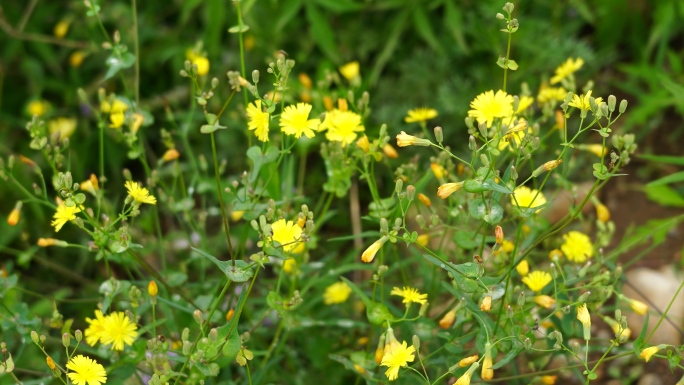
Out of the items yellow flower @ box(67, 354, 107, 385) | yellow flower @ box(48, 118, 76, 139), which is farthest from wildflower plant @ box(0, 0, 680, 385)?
yellow flower @ box(48, 118, 76, 139)

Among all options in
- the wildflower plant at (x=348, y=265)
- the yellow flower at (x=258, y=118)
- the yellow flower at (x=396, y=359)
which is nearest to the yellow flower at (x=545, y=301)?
the wildflower plant at (x=348, y=265)

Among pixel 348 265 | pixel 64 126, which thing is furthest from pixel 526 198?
pixel 64 126

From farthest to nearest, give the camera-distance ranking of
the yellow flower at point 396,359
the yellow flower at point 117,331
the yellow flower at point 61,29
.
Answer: the yellow flower at point 61,29, the yellow flower at point 117,331, the yellow flower at point 396,359

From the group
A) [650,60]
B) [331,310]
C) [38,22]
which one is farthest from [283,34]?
[650,60]

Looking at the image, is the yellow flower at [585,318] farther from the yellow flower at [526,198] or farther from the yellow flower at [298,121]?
the yellow flower at [298,121]

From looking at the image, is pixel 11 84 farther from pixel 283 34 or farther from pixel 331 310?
pixel 331 310

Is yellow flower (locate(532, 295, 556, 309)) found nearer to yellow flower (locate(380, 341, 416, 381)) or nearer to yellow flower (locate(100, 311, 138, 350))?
yellow flower (locate(380, 341, 416, 381))
